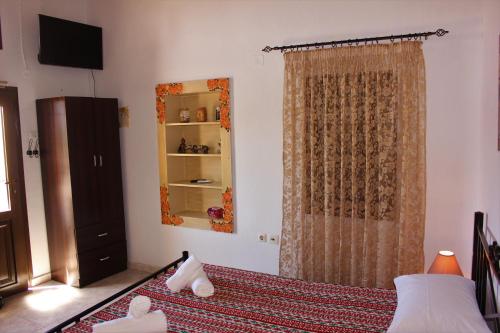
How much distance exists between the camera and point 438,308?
71.9 inches

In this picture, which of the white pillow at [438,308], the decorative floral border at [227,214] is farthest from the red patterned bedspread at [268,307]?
the decorative floral border at [227,214]

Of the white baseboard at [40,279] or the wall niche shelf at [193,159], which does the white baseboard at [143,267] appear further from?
the white baseboard at [40,279]

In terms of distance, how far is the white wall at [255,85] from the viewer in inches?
114

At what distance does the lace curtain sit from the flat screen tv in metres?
2.29

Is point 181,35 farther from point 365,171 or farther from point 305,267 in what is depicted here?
point 305,267

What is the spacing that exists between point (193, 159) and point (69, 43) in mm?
1756

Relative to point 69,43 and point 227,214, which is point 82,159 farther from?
point 227,214

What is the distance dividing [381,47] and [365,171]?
956mm

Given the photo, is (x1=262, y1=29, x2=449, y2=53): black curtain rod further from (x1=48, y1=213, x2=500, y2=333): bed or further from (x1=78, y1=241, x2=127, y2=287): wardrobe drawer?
(x1=78, y1=241, x2=127, y2=287): wardrobe drawer

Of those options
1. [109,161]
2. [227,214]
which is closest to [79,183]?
[109,161]

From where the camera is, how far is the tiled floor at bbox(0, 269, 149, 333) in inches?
129

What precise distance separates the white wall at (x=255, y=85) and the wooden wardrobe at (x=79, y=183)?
0.27 m

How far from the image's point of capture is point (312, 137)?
3270 mm

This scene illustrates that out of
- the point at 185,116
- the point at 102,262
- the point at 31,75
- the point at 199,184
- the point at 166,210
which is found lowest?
the point at 102,262
